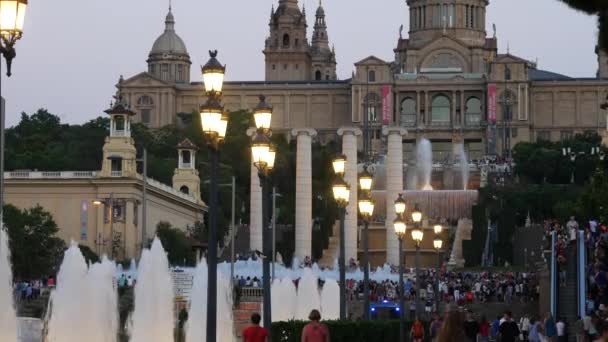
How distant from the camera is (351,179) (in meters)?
82.7

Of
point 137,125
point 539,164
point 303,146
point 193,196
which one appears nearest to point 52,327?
point 303,146

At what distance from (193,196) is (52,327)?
6856cm

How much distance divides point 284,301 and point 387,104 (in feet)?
367

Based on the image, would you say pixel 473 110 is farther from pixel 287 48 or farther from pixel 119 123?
pixel 119 123

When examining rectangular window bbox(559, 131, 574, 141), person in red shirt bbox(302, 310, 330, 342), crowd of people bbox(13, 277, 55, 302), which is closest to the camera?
person in red shirt bbox(302, 310, 330, 342)

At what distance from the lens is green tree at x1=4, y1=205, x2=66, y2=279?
6694 centimetres

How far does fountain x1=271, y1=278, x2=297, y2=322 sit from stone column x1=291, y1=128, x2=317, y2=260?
3461cm

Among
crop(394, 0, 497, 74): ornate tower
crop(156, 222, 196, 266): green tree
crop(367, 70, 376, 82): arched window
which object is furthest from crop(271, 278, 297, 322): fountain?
crop(394, 0, 497, 74): ornate tower

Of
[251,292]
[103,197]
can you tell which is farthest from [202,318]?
[103,197]

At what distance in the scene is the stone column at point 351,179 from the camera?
270 ft

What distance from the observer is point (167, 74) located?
17988cm

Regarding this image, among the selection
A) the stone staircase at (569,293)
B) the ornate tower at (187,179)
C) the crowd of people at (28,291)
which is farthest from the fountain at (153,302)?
the ornate tower at (187,179)

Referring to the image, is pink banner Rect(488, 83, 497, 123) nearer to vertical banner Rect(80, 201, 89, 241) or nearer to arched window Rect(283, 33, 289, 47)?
arched window Rect(283, 33, 289, 47)

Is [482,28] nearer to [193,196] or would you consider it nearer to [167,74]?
[167,74]
